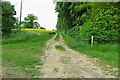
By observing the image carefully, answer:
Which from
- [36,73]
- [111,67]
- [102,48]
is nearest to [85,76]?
[36,73]

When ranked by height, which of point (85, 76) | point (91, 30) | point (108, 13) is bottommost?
point (85, 76)

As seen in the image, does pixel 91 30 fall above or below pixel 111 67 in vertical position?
above

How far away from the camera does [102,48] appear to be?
1650cm

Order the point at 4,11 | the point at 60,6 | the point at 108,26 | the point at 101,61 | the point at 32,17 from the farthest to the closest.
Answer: the point at 32,17 < the point at 60,6 < the point at 4,11 < the point at 108,26 < the point at 101,61

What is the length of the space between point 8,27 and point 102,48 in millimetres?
16751

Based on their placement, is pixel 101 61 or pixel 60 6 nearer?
pixel 101 61

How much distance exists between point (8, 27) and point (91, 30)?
13704 millimetres

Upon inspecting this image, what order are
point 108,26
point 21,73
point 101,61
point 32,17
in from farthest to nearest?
point 32,17 → point 108,26 → point 101,61 → point 21,73

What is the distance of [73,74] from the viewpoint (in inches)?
335

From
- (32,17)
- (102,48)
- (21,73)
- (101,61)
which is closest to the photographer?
(21,73)

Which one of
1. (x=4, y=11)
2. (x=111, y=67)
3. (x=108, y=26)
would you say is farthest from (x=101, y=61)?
(x=4, y=11)

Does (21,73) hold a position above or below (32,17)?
below

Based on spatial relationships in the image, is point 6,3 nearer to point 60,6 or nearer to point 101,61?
point 60,6

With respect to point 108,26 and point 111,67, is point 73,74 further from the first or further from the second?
point 108,26
